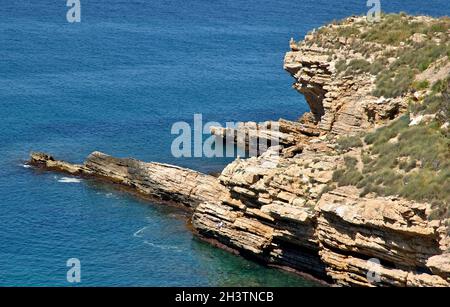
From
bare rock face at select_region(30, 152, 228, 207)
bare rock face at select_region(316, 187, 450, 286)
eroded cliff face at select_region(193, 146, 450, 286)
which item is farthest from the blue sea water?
bare rock face at select_region(316, 187, 450, 286)

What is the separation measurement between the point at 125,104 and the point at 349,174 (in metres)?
51.5

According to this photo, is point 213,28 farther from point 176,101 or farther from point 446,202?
point 446,202

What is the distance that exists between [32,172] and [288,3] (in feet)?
311

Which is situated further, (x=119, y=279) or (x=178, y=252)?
(x=178, y=252)

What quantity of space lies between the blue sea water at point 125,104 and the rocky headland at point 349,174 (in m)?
2.20

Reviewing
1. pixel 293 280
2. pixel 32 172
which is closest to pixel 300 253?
pixel 293 280

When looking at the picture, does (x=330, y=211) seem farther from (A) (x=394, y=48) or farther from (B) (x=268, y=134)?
(B) (x=268, y=134)

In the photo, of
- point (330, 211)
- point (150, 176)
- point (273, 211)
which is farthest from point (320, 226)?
point (150, 176)

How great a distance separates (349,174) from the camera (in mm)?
60531

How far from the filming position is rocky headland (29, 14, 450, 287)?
54.7 meters

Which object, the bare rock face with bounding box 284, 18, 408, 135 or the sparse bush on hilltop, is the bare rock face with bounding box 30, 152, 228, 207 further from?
the sparse bush on hilltop

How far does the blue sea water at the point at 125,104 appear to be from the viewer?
65438 mm

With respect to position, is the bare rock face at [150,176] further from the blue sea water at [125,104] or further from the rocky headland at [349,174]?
the blue sea water at [125,104]
